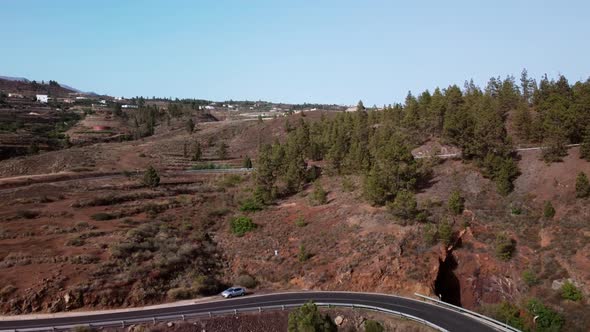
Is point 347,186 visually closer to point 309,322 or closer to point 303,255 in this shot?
point 303,255

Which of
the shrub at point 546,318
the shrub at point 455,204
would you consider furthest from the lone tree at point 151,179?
the shrub at point 546,318

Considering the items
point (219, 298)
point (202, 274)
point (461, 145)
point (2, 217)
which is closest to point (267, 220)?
point (202, 274)

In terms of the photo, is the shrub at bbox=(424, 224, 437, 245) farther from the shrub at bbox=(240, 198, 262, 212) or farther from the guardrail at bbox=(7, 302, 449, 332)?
the shrub at bbox=(240, 198, 262, 212)

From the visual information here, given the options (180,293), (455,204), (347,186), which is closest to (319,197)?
(347,186)

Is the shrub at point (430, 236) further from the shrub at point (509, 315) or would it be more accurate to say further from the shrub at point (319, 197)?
the shrub at point (319, 197)

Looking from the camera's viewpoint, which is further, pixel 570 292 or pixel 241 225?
pixel 241 225

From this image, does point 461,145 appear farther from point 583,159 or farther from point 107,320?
point 107,320
